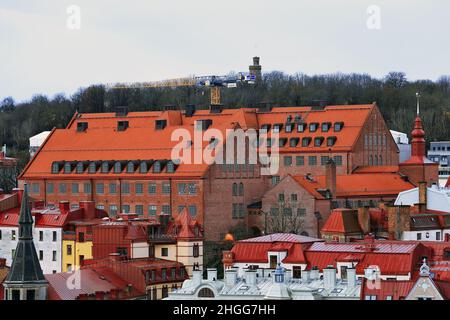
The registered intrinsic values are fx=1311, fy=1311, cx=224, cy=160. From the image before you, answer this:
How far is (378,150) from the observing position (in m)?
86.6

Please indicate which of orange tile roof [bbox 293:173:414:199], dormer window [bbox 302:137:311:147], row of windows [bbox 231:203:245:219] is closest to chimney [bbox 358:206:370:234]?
orange tile roof [bbox 293:173:414:199]

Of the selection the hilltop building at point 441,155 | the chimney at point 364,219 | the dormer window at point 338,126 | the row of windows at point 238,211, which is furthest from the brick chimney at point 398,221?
the hilltop building at point 441,155

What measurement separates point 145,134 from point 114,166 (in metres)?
4.20

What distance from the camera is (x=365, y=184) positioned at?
7831 cm

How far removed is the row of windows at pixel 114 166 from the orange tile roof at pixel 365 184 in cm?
853

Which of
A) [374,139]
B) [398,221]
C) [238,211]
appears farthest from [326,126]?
[398,221]

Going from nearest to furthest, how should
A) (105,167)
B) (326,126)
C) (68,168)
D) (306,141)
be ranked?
(105,167), (68,168), (306,141), (326,126)

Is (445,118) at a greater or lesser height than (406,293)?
greater

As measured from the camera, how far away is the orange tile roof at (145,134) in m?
81.9

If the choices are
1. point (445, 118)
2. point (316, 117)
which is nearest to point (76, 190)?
point (316, 117)

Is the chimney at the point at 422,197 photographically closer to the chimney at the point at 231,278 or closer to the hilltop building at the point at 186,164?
the hilltop building at the point at 186,164

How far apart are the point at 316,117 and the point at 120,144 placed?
13.4 metres

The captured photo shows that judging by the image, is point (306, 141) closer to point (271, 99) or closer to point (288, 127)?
point (288, 127)
